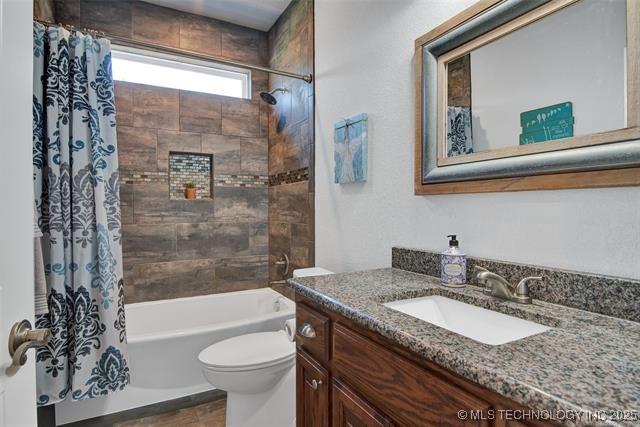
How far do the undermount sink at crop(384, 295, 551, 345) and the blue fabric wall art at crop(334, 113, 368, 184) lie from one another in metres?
0.81

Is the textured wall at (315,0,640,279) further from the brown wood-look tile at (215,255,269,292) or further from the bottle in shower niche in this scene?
the brown wood-look tile at (215,255,269,292)

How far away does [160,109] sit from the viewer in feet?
8.82

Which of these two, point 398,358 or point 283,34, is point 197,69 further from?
point 398,358

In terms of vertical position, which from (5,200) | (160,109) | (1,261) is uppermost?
(160,109)

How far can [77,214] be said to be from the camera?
1.74 meters

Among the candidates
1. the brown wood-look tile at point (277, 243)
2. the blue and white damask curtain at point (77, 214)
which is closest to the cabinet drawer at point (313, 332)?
the blue and white damask curtain at point (77, 214)

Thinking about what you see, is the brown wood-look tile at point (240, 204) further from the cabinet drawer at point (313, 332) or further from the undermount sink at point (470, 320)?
the undermount sink at point (470, 320)

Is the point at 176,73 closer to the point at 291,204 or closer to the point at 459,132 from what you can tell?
the point at 291,204

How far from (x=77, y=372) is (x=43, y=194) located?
0.94 metres

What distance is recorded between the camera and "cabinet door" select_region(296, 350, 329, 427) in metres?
1.04

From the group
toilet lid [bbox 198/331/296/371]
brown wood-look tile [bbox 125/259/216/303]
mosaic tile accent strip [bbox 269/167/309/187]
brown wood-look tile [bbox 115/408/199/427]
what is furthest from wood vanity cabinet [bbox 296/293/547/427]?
brown wood-look tile [bbox 125/259/216/303]

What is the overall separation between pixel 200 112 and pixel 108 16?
929 mm

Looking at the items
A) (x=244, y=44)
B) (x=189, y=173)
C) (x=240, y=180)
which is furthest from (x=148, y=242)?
(x=244, y=44)

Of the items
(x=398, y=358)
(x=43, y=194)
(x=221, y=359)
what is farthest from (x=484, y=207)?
(x=43, y=194)
